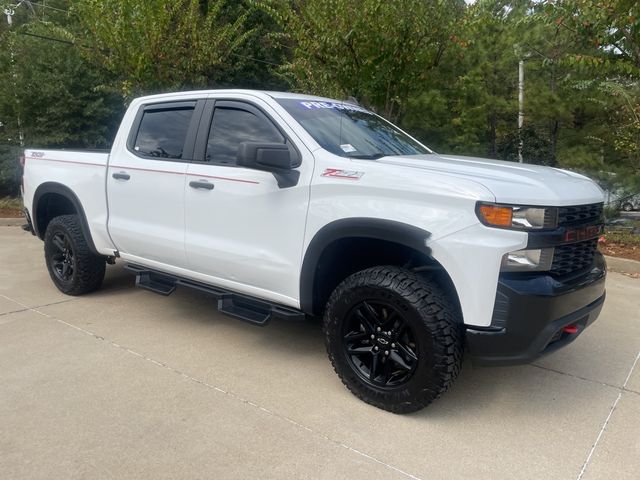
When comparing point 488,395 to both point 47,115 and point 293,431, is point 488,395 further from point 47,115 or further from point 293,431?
point 47,115

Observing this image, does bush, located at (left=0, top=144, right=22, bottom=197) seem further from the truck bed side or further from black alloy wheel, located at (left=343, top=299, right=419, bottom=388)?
black alloy wheel, located at (left=343, top=299, right=419, bottom=388)

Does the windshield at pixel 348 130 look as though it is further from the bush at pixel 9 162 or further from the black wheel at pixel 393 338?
the bush at pixel 9 162

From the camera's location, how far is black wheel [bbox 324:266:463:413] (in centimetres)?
297

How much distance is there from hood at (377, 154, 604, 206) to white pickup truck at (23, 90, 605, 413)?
0.01 m

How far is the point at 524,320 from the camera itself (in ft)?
9.18

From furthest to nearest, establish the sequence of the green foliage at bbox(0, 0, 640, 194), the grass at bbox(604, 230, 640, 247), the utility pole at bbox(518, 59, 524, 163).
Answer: the utility pole at bbox(518, 59, 524, 163)
the grass at bbox(604, 230, 640, 247)
the green foliage at bbox(0, 0, 640, 194)

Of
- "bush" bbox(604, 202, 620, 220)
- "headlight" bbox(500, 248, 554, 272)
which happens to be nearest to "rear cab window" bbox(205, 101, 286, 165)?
"headlight" bbox(500, 248, 554, 272)

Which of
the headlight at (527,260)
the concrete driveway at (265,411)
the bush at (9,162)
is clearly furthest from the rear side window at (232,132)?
the bush at (9,162)

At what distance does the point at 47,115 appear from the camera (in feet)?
38.8

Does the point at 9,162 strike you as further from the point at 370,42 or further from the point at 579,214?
the point at 579,214

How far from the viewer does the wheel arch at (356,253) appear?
3.05 meters

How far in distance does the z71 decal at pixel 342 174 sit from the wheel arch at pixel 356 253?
0.83 ft

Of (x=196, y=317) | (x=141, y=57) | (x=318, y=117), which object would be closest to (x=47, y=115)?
(x=141, y=57)

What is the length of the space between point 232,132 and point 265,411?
6.45 ft
